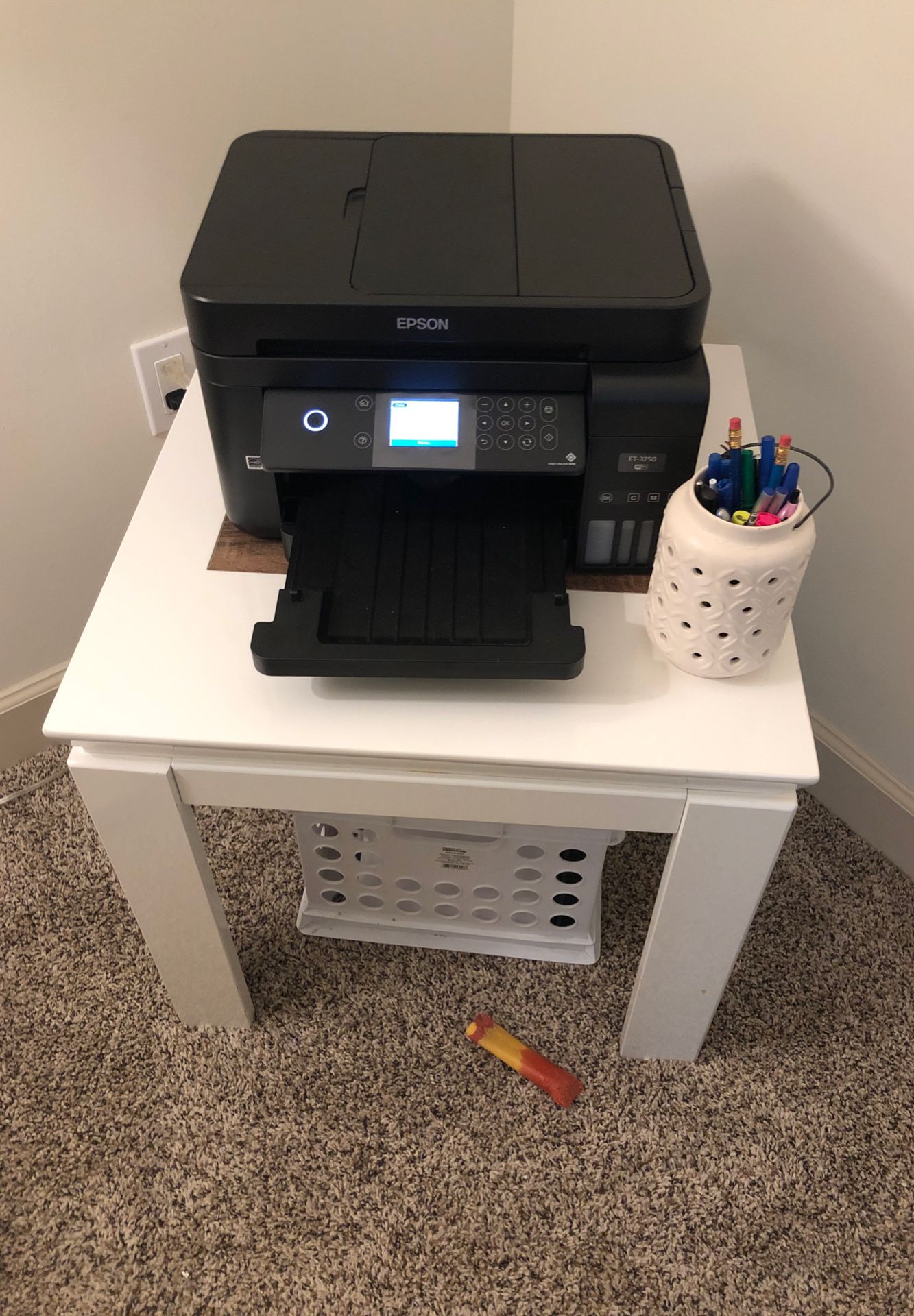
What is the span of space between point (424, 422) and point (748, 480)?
11.0 inches

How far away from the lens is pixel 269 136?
1.01 meters

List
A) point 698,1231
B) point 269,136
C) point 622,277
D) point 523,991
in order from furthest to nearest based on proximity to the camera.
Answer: point 523,991, point 698,1231, point 269,136, point 622,277

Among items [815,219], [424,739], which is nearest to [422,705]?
[424,739]

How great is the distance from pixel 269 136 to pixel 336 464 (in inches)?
16.1

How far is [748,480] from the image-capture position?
80 cm

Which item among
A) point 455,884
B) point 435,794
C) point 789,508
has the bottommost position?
point 455,884

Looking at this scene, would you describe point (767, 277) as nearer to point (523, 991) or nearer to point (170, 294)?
point (170, 294)

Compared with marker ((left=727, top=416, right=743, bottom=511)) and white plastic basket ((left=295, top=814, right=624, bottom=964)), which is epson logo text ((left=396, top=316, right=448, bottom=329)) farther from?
white plastic basket ((left=295, top=814, right=624, bottom=964))

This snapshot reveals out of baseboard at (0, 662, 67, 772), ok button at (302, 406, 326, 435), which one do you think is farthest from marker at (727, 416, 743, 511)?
baseboard at (0, 662, 67, 772)

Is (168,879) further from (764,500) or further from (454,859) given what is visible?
(764,500)

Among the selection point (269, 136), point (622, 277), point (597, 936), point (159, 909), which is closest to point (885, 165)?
point (622, 277)

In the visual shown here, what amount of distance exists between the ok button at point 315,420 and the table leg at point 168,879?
1.08 feet

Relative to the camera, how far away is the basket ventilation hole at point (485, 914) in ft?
4.30

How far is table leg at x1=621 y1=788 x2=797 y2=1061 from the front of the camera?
0.87 meters
